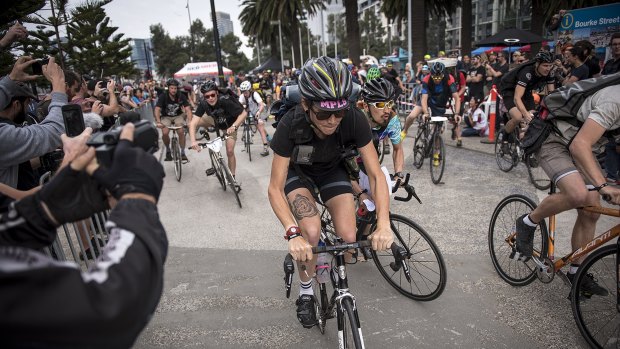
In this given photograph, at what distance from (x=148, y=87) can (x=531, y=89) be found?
2373 centimetres

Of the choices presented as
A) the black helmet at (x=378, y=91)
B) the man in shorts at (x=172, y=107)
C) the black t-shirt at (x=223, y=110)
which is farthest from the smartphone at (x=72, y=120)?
the man in shorts at (x=172, y=107)

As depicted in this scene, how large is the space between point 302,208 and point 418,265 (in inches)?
60.5

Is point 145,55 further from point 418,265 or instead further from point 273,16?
point 418,265

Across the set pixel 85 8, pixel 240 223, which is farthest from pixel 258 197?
pixel 85 8

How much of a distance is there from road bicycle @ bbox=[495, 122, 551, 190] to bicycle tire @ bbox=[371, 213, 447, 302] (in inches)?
150

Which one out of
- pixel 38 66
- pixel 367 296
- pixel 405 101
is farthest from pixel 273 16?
pixel 367 296

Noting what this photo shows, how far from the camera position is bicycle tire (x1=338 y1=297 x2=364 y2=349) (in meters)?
2.14

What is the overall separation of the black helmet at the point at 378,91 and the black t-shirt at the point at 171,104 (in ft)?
20.1

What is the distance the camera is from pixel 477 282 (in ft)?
12.8

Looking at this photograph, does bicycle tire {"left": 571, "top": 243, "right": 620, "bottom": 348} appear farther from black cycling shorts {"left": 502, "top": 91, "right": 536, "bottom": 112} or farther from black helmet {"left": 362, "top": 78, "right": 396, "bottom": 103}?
black cycling shorts {"left": 502, "top": 91, "right": 536, "bottom": 112}

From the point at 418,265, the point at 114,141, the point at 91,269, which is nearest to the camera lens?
the point at 91,269

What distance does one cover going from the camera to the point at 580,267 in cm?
282

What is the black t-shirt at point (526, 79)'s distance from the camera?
20.7 ft

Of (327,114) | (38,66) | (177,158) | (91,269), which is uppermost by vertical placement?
(38,66)
